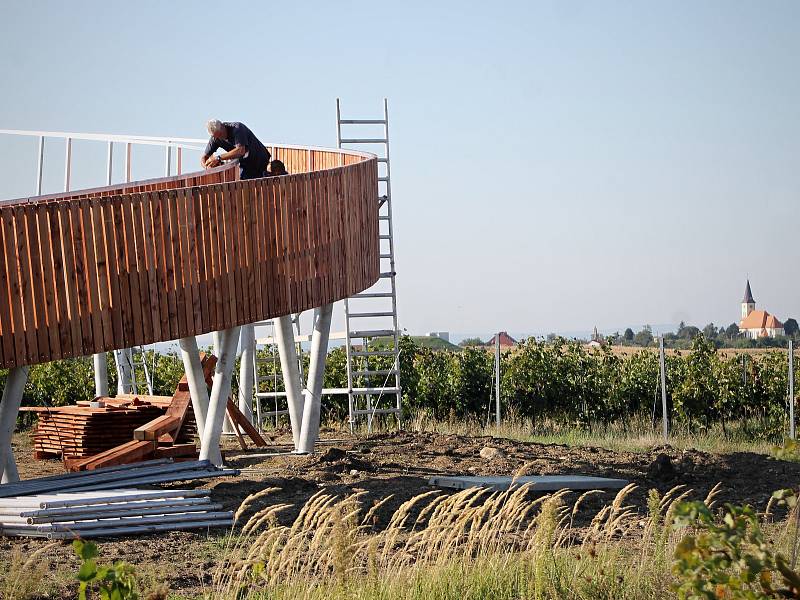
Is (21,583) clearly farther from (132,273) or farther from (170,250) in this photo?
(170,250)

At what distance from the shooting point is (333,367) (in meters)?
24.2

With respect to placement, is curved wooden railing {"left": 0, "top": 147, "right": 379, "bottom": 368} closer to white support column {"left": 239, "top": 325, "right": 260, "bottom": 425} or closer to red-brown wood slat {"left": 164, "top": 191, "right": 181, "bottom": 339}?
red-brown wood slat {"left": 164, "top": 191, "right": 181, "bottom": 339}

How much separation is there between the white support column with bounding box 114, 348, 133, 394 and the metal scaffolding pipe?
1891 millimetres

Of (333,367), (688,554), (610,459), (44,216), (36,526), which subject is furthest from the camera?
(333,367)

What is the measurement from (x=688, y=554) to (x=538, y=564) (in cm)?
186

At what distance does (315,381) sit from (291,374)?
1.09 ft

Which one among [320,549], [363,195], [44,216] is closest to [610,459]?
[363,195]

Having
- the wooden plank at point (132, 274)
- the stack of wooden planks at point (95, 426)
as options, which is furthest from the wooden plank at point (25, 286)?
the stack of wooden planks at point (95, 426)

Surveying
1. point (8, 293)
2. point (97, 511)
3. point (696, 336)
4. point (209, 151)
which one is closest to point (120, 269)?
point (8, 293)

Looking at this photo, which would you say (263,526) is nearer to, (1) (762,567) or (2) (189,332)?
(2) (189,332)

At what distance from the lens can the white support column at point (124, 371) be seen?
1832 centimetres

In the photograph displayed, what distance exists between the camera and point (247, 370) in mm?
17984

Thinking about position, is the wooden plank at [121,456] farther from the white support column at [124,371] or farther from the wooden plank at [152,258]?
the white support column at [124,371]

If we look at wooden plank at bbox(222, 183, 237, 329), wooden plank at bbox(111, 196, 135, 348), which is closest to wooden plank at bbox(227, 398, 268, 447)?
wooden plank at bbox(222, 183, 237, 329)
